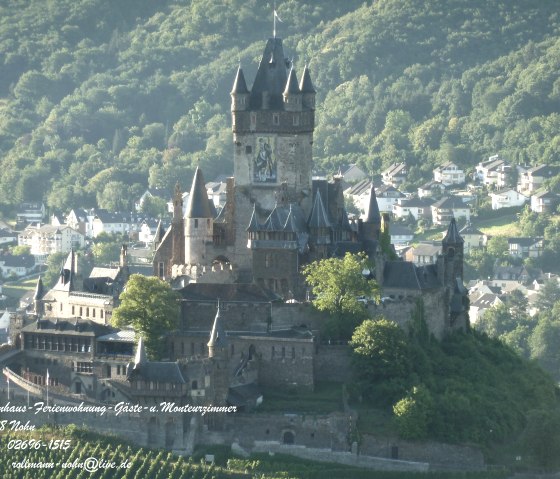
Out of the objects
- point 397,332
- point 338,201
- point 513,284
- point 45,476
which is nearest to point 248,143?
point 338,201

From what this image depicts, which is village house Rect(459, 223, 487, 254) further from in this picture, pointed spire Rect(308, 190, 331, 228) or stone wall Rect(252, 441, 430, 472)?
stone wall Rect(252, 441, 430, 472)

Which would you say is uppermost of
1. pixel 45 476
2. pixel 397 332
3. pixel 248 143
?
pixel 248 143

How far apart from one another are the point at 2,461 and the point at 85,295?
48.6ft

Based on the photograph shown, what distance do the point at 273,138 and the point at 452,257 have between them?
11106 mm

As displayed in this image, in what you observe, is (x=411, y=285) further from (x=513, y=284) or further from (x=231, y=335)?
(x=513, y=284)

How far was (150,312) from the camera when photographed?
4668 inches

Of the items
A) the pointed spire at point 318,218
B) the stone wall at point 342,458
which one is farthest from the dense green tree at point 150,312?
the pointed spire at point 318,218

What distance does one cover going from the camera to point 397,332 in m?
117

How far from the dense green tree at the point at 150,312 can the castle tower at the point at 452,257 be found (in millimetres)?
15111

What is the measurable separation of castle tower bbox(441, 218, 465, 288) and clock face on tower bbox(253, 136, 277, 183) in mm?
9803

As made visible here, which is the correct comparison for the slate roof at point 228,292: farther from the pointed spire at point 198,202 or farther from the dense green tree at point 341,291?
the pointed spire at point 198,202

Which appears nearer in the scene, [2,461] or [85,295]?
[2,461]

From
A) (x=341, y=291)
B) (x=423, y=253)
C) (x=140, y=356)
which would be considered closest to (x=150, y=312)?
(x=140, y=356)

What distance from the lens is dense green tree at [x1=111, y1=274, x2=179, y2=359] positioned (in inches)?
4653
